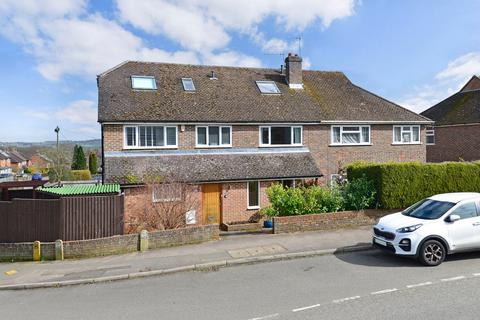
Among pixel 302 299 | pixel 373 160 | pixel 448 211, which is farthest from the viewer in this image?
pixel 373 160

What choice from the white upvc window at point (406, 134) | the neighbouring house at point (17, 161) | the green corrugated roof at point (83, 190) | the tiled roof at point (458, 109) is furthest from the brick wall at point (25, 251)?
the neighbouring house at point (17, 161)

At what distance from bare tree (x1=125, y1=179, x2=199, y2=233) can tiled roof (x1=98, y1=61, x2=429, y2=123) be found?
15.5 feet

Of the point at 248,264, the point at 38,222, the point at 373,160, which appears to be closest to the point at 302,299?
the point at 248,264

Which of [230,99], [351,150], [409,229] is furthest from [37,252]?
[351,150]

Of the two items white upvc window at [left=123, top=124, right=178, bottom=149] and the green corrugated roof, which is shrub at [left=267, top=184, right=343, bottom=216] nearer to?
the green corrugated roof

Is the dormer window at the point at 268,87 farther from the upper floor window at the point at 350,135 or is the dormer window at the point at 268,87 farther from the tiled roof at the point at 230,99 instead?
the upper floor window at the point at 350,135

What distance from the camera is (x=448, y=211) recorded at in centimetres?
859

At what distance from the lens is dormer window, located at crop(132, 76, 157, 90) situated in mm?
17812

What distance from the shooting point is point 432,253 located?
8180mm

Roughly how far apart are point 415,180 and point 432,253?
228 inches

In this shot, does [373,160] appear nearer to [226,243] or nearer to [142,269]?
[226,243]

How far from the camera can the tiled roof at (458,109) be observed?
26641 millimetres

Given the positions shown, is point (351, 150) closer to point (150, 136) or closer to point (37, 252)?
point (150, 136)

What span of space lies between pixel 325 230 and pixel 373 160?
8.71 m
